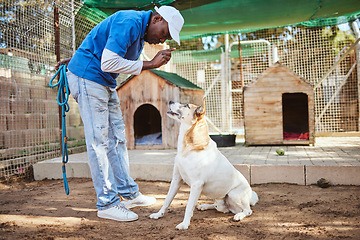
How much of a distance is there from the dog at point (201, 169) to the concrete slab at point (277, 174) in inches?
41.7

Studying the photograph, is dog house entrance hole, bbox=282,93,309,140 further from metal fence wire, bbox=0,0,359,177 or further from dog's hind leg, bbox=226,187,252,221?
dog's hind leg, bbox=226,187,252,221

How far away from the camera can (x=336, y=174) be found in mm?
3613

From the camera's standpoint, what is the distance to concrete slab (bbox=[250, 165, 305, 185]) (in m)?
3.72

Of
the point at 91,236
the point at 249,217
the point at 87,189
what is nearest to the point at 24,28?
the point at 87,189

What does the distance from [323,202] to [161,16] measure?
239 cm

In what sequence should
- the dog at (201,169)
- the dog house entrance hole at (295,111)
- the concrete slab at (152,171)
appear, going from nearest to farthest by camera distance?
the dog at (201,169)
the concrete slab at (152,171)
the dog house entrance hole at (295,111)

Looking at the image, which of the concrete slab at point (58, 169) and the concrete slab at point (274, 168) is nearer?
the concrete slab at point (274, 168)

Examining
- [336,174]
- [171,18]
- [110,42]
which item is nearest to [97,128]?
[110,42]

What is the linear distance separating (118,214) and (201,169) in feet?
2.80

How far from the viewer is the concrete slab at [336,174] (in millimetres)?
3566

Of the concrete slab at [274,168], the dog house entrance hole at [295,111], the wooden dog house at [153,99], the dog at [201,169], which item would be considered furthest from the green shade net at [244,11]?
the dog at [201,169]

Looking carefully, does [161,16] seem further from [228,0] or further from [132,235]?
[228,0]

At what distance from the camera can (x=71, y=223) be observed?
262cm

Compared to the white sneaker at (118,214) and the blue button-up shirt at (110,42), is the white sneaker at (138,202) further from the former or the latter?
the blue button-up shirt at (110,42)
